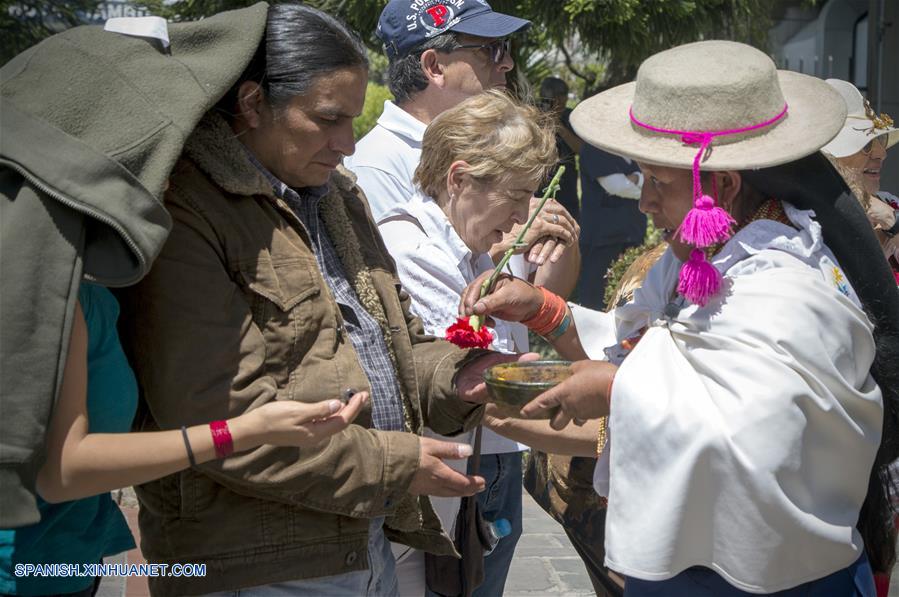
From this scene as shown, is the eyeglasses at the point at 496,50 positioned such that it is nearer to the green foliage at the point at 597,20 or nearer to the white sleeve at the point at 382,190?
the white sleeve at the point at 382,190

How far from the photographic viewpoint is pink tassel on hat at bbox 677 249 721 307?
2.26m

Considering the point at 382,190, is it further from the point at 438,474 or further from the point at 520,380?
the point at 438,474

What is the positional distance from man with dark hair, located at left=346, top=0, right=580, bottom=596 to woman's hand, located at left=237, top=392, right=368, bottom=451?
121 cm

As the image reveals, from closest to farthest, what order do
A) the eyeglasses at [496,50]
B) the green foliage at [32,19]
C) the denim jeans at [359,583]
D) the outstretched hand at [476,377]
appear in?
the denim jeans at [359,583]
the outstretched hand at [476,377]
the eyeglasses at [496,50]
the green foliage at [32,19]

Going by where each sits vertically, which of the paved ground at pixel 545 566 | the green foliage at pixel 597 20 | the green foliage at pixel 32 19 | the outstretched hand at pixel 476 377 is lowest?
the paved ground at pixel 545 566

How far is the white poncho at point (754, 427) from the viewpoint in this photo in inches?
84.7

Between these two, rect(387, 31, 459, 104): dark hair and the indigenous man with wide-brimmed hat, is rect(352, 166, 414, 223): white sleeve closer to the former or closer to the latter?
rect(387, 31, 459, 104): dark hair

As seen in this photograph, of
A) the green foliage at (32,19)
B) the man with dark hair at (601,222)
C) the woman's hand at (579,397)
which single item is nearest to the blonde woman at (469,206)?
the woman's hand at (579,397)

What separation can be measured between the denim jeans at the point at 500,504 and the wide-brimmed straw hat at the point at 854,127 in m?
2.03

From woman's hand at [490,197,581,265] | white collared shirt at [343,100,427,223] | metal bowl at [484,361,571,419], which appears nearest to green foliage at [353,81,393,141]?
white collared shirt at [343,100,427,223]

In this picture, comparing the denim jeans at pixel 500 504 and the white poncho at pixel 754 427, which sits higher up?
the white poncho at pixel 754 427

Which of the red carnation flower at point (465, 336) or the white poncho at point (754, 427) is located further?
the red carnation flower at point (465, 336)

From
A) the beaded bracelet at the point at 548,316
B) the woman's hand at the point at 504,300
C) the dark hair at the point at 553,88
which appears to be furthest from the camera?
the dark hair at the point at 553,88

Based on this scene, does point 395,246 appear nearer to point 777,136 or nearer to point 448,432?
point 448,432
